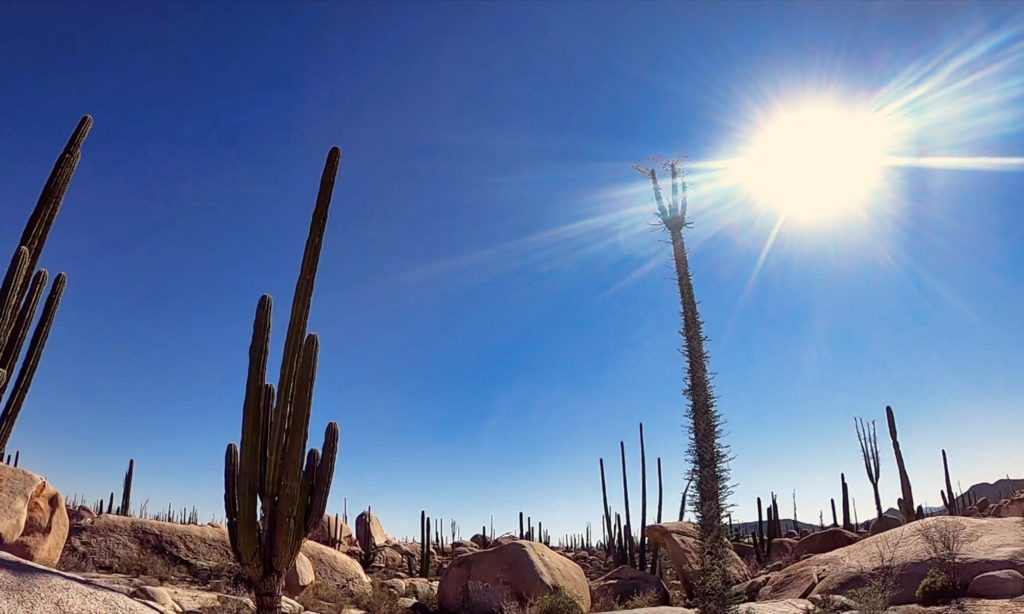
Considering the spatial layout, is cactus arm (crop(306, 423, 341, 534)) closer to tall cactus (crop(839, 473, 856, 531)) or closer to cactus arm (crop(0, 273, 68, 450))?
cactus arm (crop(0, 273, 68, 450))

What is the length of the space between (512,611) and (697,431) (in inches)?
251

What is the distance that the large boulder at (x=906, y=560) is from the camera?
520 inches

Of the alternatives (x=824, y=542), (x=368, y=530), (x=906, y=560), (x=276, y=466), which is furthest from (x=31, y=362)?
(x=368, y=530)

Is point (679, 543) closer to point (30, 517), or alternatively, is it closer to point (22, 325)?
point (30, 517)

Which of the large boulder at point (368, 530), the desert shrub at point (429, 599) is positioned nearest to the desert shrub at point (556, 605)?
the desert shrub at point (429, 599)

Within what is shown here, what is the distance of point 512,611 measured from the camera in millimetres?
15203

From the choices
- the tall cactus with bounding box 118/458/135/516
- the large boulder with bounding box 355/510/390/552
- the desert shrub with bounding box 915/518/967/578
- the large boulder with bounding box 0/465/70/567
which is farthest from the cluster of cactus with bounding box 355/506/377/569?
the desert shrub with bounding box 915/518/967/578

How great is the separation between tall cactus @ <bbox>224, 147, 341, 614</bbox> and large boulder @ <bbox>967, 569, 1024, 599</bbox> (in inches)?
471

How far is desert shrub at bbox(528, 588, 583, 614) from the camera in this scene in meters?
15.2

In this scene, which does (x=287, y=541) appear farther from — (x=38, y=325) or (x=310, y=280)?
(x=38, y=325)

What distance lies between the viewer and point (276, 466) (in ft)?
28.6

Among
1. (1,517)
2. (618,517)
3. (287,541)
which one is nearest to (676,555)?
(287,541)

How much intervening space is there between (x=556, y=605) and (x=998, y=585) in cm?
878

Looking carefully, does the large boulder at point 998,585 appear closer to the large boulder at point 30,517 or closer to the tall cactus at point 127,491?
the large boulder at point 30,517
